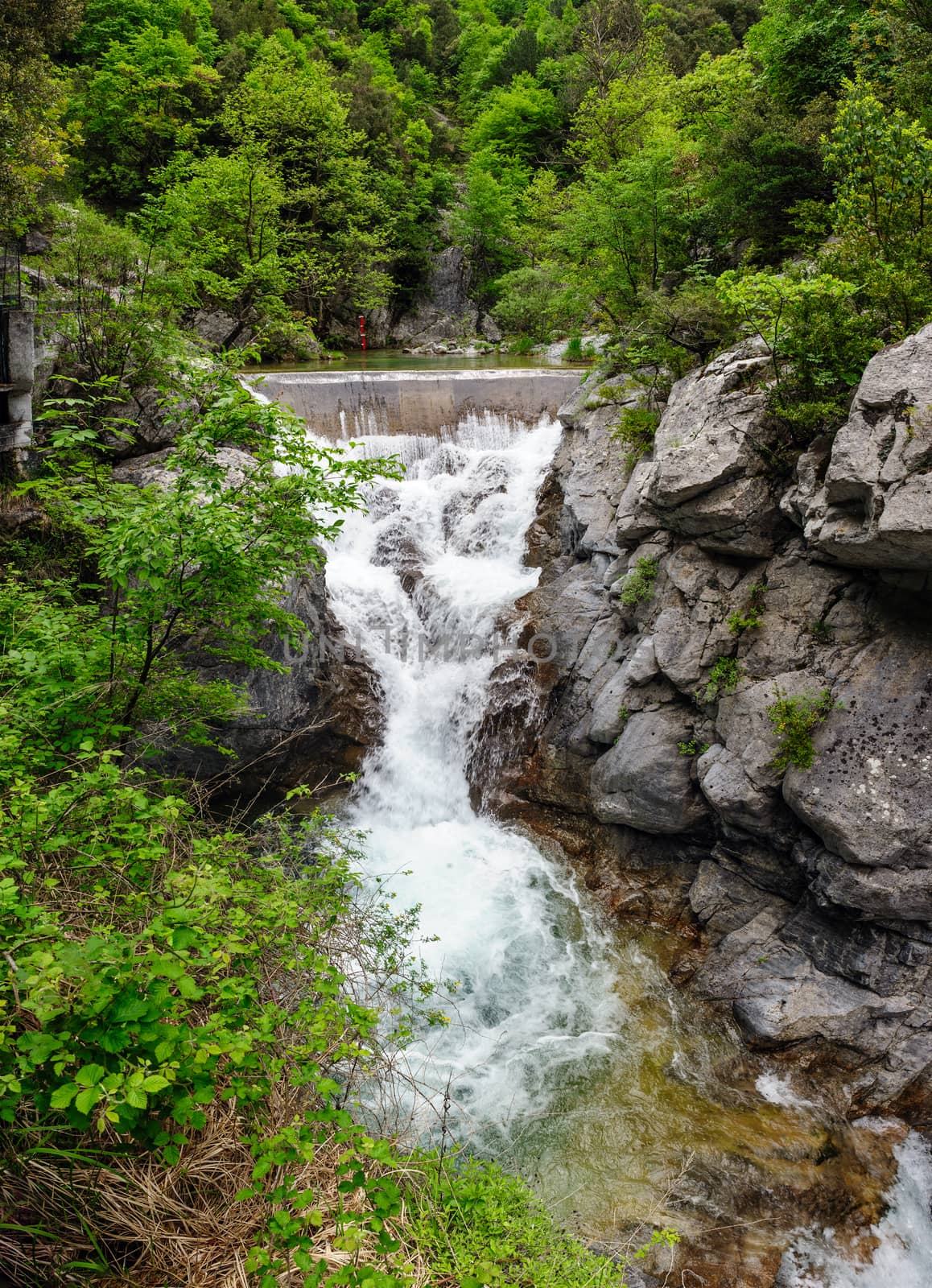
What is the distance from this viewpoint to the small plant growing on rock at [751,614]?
8.14 metres

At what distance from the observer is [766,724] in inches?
301

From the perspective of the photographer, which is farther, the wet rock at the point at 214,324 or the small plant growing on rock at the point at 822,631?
the wet rock at the point at 214,324

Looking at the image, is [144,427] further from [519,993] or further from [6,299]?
[519,993]

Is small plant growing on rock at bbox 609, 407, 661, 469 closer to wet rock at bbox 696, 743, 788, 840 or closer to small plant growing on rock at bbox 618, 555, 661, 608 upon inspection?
small plant growing on rock at bbox 618, 555, 661, 608

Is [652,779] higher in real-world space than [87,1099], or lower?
lower

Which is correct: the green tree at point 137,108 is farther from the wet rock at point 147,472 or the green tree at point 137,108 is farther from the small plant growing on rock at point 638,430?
the small plant growing on rock at point 638,430

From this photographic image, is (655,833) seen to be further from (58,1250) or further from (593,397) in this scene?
(593,397)

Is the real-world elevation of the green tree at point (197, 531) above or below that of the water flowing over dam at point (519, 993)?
above

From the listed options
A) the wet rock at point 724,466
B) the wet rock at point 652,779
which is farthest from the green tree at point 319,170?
the wet rock at point 652,779

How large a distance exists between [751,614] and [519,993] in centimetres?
524

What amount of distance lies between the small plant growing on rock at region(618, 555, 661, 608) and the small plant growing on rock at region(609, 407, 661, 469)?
6.86ft

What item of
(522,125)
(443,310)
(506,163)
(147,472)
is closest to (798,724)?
(147,472)

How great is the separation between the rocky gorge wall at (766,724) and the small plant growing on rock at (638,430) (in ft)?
1.03

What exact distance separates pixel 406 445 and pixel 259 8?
29352 mm
